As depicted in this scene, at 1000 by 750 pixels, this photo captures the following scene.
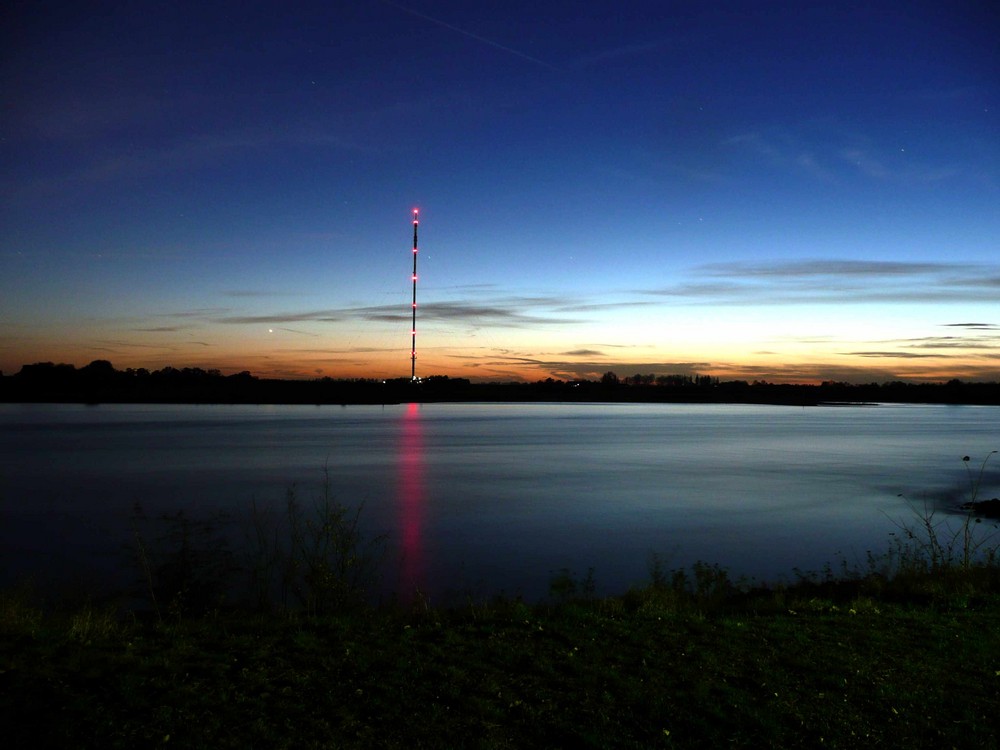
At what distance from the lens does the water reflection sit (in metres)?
16.5

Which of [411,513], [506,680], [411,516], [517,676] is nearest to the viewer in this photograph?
[506,680]

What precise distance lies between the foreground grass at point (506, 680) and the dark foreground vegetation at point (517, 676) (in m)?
0.02

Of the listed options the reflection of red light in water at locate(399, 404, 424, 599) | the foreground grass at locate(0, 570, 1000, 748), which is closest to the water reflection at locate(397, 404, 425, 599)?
the reflection of red light in water at locate(399, 404, 424, 599)

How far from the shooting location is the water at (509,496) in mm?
18500

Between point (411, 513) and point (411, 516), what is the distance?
0.66 metres

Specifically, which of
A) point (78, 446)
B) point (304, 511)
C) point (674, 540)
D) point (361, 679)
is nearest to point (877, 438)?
point (674, 540)

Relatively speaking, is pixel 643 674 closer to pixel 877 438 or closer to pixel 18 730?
pixel 18 730

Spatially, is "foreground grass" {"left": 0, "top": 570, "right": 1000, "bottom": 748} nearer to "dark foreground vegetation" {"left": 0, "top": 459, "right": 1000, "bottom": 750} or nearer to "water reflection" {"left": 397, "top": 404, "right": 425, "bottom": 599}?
"dark foreground vegetation" {"left": 0, "top": 459, "right": 1000, "bottom": 750}

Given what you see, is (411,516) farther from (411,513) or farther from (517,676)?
(517,676)

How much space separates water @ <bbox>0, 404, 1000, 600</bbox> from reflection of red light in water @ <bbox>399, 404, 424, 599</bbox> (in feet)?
0.31

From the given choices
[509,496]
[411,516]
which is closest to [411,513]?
[411,516]

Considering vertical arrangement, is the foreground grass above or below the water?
above

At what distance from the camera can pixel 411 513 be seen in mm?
26406

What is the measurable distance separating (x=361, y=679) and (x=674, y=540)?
15716 millimetres
